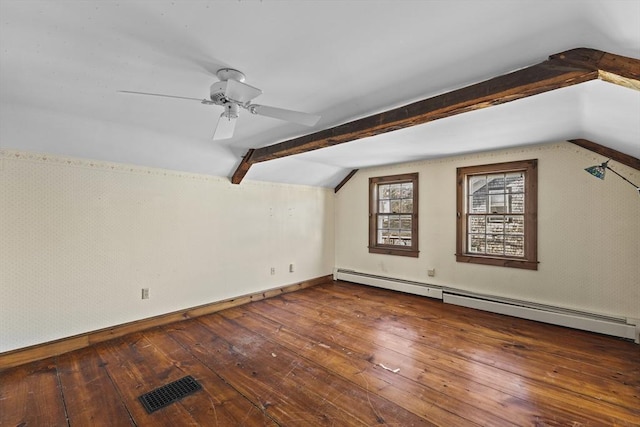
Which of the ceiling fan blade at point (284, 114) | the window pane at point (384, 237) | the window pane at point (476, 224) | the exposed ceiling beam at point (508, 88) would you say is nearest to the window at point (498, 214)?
the window pane at point (476, 224)

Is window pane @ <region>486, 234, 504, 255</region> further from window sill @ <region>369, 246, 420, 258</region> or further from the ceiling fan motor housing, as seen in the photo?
the ceiling fan motor housing

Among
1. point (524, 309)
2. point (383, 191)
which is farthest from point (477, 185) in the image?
point (524, 309)

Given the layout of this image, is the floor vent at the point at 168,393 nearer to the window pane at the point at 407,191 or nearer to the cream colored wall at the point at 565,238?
the cream colored wall at the point at 565,238

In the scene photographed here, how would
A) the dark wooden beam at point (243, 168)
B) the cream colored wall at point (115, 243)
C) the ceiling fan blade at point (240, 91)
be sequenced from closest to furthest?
1. the ceiling fan blade at point (240, 91)
2. the cream colored wall at point (115, 243)
3. the dark wooden beam at point (243, 168)

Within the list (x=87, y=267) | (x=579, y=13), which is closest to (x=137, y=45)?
(x=579, y=13)

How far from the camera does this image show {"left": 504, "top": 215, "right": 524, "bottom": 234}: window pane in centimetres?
398

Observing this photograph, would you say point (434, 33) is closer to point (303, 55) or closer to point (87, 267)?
point (303, 55)

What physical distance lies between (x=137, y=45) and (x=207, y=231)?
2.91 meters

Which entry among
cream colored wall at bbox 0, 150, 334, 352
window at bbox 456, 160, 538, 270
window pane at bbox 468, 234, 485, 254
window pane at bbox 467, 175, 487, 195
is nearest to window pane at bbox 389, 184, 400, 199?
window at bbox 456, 160, 538, 270

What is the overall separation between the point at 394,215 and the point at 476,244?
4.85 feet

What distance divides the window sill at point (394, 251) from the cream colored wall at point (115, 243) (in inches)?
75.8

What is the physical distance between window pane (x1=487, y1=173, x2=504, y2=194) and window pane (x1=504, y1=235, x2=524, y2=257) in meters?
0.70

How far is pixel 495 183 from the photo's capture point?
4.25 metres

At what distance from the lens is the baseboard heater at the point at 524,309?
10.5ft
